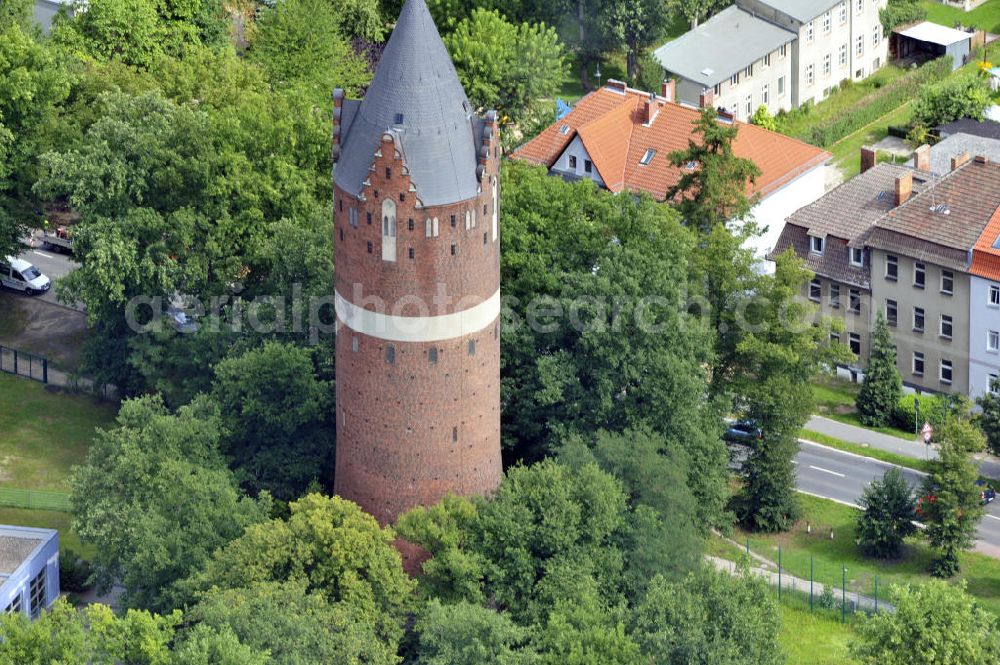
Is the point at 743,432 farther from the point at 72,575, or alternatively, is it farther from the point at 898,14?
the point at 898,14

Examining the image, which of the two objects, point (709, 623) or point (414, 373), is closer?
point (709, 623)

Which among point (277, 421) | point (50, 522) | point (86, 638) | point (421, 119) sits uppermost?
point (421, 119)

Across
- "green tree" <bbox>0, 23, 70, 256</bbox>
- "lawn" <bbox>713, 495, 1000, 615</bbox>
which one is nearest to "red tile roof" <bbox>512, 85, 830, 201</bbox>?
"lawn" <bbox>713, 495, 1000, 615</bbox>

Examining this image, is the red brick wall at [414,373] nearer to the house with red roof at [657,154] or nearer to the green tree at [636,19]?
the house with red roof at [657,154]

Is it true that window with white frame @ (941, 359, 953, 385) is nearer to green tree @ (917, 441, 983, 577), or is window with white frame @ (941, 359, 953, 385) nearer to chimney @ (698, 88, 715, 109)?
green tree @ (917, 441, 983, 577)

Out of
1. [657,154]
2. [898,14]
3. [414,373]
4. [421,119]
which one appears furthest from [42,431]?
[898,14]

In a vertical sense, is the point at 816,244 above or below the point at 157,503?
above

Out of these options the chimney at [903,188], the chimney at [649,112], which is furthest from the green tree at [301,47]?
the chimney at [903,188]
